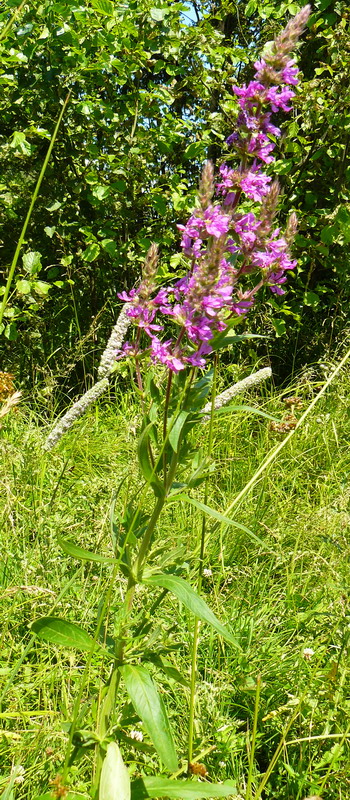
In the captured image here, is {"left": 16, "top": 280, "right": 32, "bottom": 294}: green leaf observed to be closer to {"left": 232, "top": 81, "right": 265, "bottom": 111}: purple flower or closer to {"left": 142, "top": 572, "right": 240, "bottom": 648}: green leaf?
{"left": 232, "top": 81, "right": 265, "bottom": 111}: purple flower

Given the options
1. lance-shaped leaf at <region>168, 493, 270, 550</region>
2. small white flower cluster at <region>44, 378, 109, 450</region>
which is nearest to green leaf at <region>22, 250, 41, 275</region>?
small white flower cluster at <region>44, 378, 109, 450</region>

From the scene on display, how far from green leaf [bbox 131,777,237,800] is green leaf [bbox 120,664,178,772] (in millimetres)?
27

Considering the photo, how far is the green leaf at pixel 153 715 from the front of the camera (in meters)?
0.96

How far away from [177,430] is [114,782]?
50 cm

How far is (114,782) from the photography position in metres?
0.86

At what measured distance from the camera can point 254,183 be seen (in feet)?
3.68

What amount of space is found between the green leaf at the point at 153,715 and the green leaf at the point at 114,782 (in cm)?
7

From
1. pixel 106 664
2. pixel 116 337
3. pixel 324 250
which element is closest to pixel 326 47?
pixel 324 250

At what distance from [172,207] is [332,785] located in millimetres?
2954

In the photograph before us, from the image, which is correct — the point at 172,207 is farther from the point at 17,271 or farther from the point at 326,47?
the point at 326,47

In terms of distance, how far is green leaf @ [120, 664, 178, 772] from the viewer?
0.96m

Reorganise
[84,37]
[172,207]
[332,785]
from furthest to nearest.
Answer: [172,207] < [84,37] < [332,785]

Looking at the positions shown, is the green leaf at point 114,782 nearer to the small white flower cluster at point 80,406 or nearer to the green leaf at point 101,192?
the small white flower cluster at point 80,406

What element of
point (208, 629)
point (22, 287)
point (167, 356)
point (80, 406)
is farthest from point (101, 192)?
point (167, 356)
